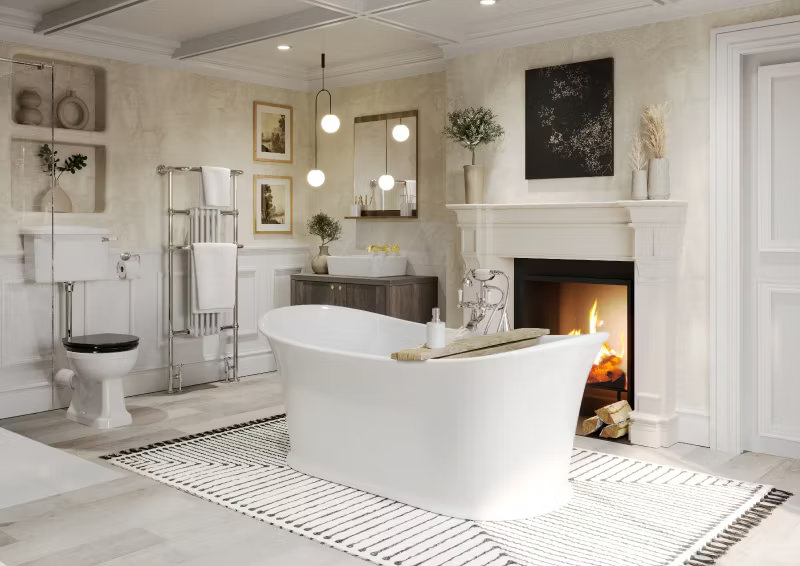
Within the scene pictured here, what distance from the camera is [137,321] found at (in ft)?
18.6

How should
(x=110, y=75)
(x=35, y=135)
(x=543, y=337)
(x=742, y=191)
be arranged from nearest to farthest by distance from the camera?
(x=543, y=337) < (x=742, y=191) < (x=35, y=135) < (x=110, y=75)

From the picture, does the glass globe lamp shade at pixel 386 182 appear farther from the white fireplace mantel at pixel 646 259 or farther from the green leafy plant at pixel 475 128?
the white fireplace mantel at pixel 646 259

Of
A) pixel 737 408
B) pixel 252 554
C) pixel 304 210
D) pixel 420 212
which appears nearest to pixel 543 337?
pixel 737 408

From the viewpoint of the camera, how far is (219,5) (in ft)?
15.5

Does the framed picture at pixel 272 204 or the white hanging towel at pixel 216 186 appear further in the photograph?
the framed picture at pixel 272 204

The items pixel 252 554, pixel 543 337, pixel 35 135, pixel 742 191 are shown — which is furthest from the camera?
pixel 35 135

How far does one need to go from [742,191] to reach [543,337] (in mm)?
1405

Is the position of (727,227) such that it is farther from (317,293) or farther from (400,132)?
(317,293)

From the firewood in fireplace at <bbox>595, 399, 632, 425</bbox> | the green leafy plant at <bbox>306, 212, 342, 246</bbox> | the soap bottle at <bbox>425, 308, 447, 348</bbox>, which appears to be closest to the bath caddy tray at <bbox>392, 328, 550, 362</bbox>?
the soap bottle at <bbox>425, 308, 447, 348</bbox>

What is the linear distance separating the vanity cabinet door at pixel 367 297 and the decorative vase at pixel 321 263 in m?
0.47

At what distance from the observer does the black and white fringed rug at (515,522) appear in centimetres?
287

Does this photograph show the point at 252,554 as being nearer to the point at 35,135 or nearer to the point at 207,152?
the point at 35,135

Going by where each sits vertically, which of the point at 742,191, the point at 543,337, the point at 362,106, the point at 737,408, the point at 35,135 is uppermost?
the point at 362,106

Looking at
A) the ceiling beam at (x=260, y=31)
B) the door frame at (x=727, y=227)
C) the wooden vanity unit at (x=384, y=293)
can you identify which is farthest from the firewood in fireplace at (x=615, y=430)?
the ceiling beam at (x=260, y=31)
